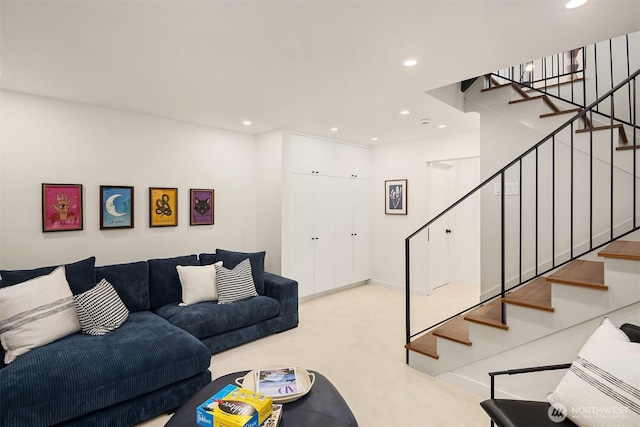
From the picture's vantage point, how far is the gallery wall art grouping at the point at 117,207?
3.21 meters

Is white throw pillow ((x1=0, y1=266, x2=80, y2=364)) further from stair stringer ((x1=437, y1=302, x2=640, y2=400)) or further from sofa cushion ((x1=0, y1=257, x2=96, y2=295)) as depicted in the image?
stair stringer ((x1=437, y1=302, x2=640, y2=400))

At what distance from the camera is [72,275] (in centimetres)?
279

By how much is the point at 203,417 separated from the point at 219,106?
293 cm

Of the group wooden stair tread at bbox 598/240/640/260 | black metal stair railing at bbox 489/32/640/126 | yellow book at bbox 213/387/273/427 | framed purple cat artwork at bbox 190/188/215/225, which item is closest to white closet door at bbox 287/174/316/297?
framed purple cat artwork at bbox 190/188/215/225

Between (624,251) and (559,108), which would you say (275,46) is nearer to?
(624,251)

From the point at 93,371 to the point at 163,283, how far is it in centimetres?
143

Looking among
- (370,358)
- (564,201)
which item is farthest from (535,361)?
(564,201)

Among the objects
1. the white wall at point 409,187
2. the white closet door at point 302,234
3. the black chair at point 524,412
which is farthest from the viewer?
the white wall at point 409,187

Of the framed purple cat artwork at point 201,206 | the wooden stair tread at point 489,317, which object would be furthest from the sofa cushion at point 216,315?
the wooden stair tread at point 489,317

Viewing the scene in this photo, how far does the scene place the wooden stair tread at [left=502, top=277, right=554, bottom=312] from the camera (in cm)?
220

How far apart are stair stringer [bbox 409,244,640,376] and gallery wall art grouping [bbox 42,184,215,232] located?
3.08 metres

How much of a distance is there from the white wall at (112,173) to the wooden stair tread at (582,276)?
142 inches

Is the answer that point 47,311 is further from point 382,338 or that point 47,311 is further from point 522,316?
point 522,316

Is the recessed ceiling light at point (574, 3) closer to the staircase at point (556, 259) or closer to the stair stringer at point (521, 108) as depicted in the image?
the staircase at point (556, 259)
